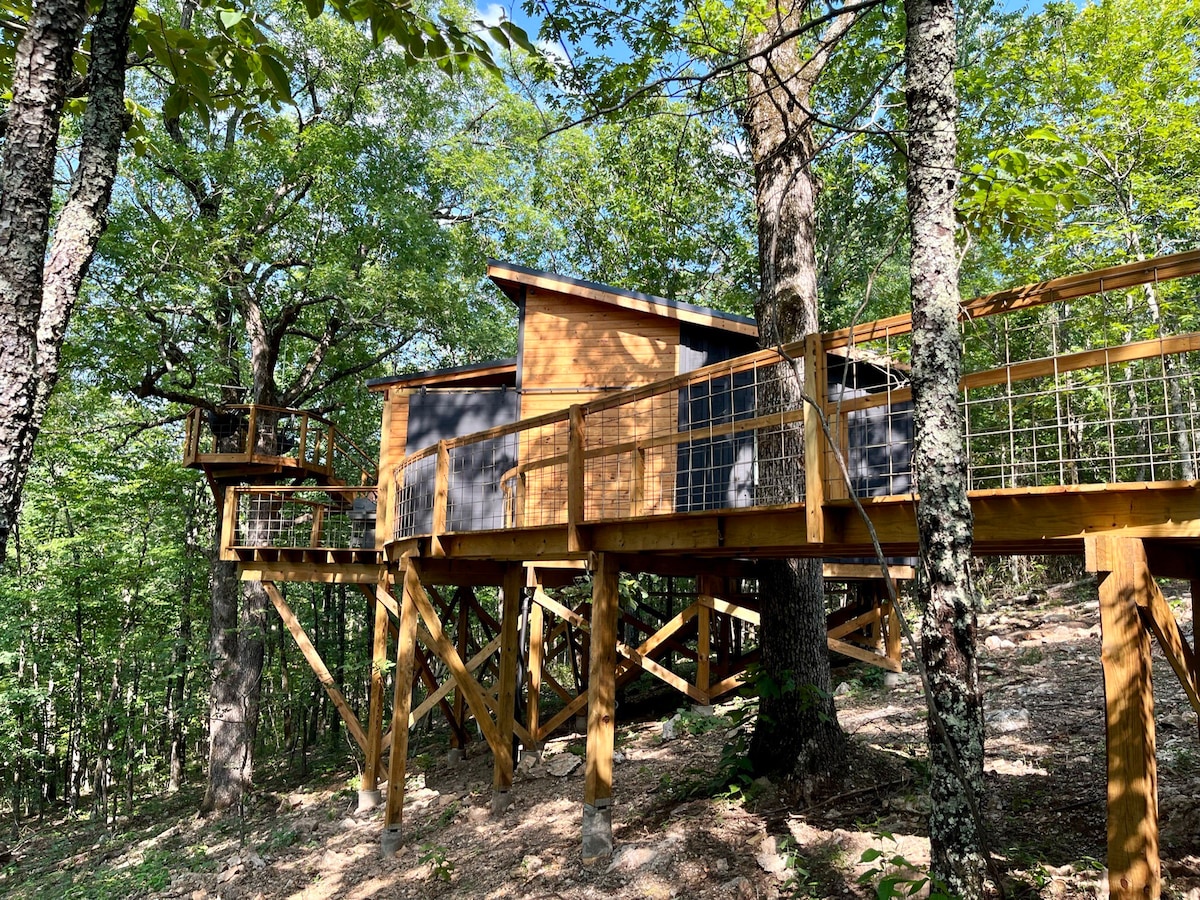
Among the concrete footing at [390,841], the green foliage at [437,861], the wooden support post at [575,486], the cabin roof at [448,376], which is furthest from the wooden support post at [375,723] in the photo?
the wooden support post at [575,486]

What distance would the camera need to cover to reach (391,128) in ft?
60.6

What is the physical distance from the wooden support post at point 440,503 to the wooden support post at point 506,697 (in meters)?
1.96

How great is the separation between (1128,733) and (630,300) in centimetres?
846

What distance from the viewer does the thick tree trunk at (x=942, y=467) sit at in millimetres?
3297

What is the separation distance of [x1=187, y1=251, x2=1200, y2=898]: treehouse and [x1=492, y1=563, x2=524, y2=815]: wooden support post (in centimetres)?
4

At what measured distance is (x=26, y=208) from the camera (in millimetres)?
2541

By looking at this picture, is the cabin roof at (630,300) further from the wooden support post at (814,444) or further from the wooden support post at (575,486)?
the wooden support post at (814,444)

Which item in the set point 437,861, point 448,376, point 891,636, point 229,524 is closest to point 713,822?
point 437,861

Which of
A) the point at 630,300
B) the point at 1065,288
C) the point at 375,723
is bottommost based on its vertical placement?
the point at 375,723

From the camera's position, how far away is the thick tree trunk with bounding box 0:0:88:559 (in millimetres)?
2457

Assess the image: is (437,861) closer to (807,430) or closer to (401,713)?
(401,713)

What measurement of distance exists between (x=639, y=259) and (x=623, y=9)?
13.0m

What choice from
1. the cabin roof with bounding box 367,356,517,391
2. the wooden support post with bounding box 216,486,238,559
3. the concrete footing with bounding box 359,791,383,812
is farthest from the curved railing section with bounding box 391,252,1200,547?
the concrete footing with bounding box 359,791,383,812

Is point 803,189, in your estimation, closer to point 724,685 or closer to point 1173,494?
point 1173,494
